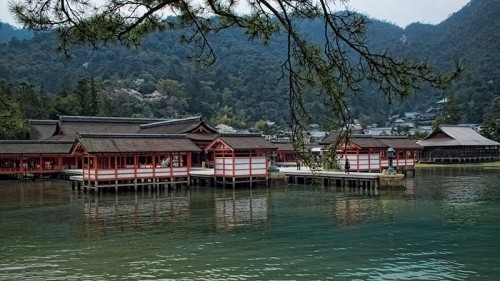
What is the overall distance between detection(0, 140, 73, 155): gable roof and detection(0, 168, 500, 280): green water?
1573 centimetres

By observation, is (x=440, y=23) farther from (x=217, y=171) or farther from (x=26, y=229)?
(x=26, y=229)

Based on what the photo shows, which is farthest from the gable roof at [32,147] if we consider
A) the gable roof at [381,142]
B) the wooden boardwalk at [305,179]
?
the gable roof at [381,142]

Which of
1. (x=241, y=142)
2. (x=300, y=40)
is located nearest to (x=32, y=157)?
(x=241, y=142)

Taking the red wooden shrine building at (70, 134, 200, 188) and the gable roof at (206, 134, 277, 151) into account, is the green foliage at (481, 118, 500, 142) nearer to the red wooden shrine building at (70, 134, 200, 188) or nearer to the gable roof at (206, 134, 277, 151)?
the gable roof at (206, 134, 277, 151)

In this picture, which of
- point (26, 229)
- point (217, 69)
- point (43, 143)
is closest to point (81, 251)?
point (26, 229)

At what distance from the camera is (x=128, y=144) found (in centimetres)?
3200

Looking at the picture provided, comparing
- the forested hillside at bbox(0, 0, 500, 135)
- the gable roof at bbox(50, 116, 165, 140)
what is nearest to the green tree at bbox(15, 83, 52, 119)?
the gable roof at bbox(50, 116, 165, 140)

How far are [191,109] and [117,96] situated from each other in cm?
2317

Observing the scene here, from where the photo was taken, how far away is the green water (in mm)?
12258

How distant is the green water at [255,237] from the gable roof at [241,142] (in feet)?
19.1

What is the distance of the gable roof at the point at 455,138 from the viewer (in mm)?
60719

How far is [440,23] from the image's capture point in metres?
172

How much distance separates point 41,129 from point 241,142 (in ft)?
92.4

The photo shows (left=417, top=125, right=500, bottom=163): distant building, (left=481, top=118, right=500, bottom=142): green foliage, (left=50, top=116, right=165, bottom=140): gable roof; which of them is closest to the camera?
(left=50, top=116, right=165, bottom=140): gable roof
